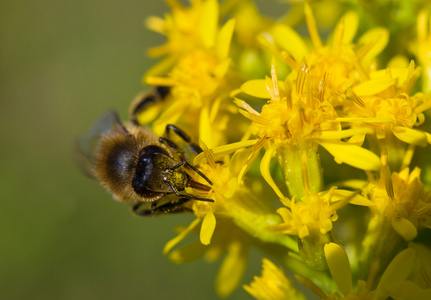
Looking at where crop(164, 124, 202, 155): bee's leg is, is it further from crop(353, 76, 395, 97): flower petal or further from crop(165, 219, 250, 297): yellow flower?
crop(353, 76, 395, 97): flower petal

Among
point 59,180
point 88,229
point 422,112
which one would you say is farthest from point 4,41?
point 422,112

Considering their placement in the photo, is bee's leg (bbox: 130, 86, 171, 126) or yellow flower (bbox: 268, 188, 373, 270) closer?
yellow flower (bbox: 268, 188, 373, 270)

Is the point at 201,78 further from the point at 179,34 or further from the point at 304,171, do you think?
the point at 304,171

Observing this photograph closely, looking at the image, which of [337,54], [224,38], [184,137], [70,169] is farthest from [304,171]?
[70,169]

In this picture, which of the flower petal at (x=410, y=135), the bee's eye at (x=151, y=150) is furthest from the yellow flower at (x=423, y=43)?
the bee's eye at (x=151, y=150)

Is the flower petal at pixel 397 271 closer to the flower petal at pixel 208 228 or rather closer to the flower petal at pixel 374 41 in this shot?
the flower petal at pixel 208 228

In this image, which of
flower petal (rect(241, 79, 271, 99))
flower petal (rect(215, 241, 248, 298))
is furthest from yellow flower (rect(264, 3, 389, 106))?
flower petal (rect(215, 241, 248, 298))

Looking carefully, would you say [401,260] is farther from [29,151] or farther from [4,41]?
[4,41]
